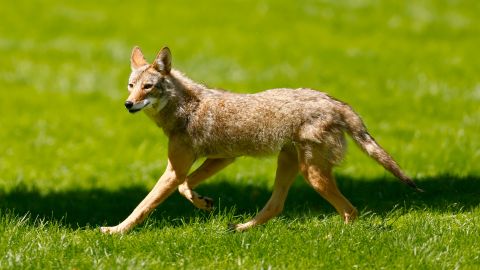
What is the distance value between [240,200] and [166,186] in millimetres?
2060

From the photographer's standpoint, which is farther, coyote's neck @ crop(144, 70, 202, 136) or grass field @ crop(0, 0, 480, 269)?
coyote's neck @ crop(144, 70, 202, 136)

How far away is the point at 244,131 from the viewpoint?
7.21 metres

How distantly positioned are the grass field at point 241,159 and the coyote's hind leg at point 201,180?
0.77ft

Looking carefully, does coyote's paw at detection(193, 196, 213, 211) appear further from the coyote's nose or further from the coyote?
the coyote's nose

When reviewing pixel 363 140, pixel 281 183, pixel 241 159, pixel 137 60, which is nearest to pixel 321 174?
pixel 363 140

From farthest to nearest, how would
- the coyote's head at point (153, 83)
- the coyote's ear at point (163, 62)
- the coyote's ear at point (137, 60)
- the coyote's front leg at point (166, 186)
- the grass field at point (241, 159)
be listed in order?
the coyote's ear at point (137, 60), the coyote's ear at point (163, 62), the coyote's head at point (153, 83), the coyote's front leg at point (166, 186), the grass field at point (241, 159)

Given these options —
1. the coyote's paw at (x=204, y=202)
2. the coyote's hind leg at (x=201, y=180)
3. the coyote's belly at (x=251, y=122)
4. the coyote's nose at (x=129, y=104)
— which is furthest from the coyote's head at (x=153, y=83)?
the coyote's paw at (x=204, y=202)

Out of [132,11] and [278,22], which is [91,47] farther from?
[278,22]

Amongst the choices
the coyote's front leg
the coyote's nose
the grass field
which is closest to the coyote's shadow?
the grass field

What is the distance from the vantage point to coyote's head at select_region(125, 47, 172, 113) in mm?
7125

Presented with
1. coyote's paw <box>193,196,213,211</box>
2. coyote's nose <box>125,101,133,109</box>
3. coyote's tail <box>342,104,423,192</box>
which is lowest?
coyote's paw <box>193,196,213,211</box>

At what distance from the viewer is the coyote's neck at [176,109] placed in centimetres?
737

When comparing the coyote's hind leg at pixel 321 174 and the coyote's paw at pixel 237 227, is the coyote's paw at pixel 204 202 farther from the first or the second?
the coyote's hind leg at pixel 321 174

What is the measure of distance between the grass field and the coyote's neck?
2.82ft
